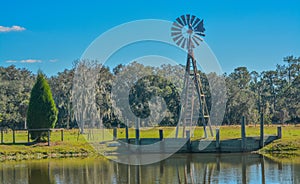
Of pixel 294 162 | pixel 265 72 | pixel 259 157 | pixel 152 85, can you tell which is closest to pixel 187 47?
pixel 259 157

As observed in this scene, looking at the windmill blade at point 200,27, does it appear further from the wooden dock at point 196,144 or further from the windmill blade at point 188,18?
the wooden dock at point 196,144

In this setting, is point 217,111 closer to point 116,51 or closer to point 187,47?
point 187,47

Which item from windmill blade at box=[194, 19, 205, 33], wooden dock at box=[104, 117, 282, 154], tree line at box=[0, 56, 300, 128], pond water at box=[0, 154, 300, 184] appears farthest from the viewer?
tree line at box=[0, 56, 300, 128]

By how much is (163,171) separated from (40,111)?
16.2m

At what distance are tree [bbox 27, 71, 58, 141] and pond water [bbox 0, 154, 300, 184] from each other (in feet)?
19.4

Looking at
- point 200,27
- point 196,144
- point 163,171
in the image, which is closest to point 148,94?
point 200,27

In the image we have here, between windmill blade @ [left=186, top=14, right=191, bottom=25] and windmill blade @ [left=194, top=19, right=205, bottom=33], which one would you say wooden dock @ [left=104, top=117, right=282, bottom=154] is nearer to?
windmill blade @ [left=194, top=19, right=205, bottom=33]

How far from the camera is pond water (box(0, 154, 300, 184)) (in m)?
23.9

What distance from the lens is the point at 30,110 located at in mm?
39688

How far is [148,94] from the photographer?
63.0m

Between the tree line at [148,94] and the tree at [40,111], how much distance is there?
1440 cm

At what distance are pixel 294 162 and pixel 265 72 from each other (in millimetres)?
63926

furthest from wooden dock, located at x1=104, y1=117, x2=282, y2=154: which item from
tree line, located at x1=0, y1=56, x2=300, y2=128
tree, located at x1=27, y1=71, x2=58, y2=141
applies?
tree line, located at x1=0, y1=56, x2=300, y2=128

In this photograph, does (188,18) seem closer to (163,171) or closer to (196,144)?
(196,144)
